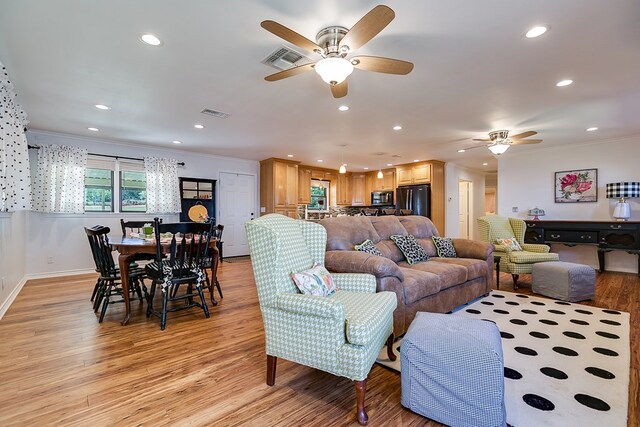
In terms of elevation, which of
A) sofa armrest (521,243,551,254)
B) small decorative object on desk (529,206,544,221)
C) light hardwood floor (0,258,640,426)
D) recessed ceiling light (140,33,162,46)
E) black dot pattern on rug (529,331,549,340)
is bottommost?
light hardwood floor (0,258,640,426)

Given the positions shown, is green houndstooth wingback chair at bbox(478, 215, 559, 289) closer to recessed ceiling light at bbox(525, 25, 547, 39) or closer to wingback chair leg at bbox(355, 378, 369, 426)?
recessed ceiling light at bbox(525, 25, 547, 39)

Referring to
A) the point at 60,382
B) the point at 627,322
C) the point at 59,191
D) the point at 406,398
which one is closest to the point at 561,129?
the point at 627,322

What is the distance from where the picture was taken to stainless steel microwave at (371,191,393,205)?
843 centimetres

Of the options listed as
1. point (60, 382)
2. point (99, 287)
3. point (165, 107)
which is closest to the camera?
point (60, 382)

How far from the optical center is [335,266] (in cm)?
260

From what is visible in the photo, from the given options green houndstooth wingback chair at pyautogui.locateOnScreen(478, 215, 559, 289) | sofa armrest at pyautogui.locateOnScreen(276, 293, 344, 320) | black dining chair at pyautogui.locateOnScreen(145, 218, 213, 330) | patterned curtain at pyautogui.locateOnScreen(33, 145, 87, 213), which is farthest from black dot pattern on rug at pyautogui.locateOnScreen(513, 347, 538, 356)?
patterned curtain at pyautogui.locateOnScreen(33, 145, 87, 213)

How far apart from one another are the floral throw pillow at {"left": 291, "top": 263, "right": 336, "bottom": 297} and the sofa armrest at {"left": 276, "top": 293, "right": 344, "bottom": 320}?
0.52ft

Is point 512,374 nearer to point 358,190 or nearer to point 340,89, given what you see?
point 340,89

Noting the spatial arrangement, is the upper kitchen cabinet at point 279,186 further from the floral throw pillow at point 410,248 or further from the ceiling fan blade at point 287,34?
the ceiling fan blade at point 287,34

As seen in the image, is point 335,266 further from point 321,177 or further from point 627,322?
point 321,177

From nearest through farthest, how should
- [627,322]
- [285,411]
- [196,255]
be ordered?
1. [285,411]
2. [627,322]
3. [196,255]

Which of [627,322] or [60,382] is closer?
[60,382]

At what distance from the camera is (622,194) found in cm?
499

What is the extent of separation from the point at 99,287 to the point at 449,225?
7352mm
